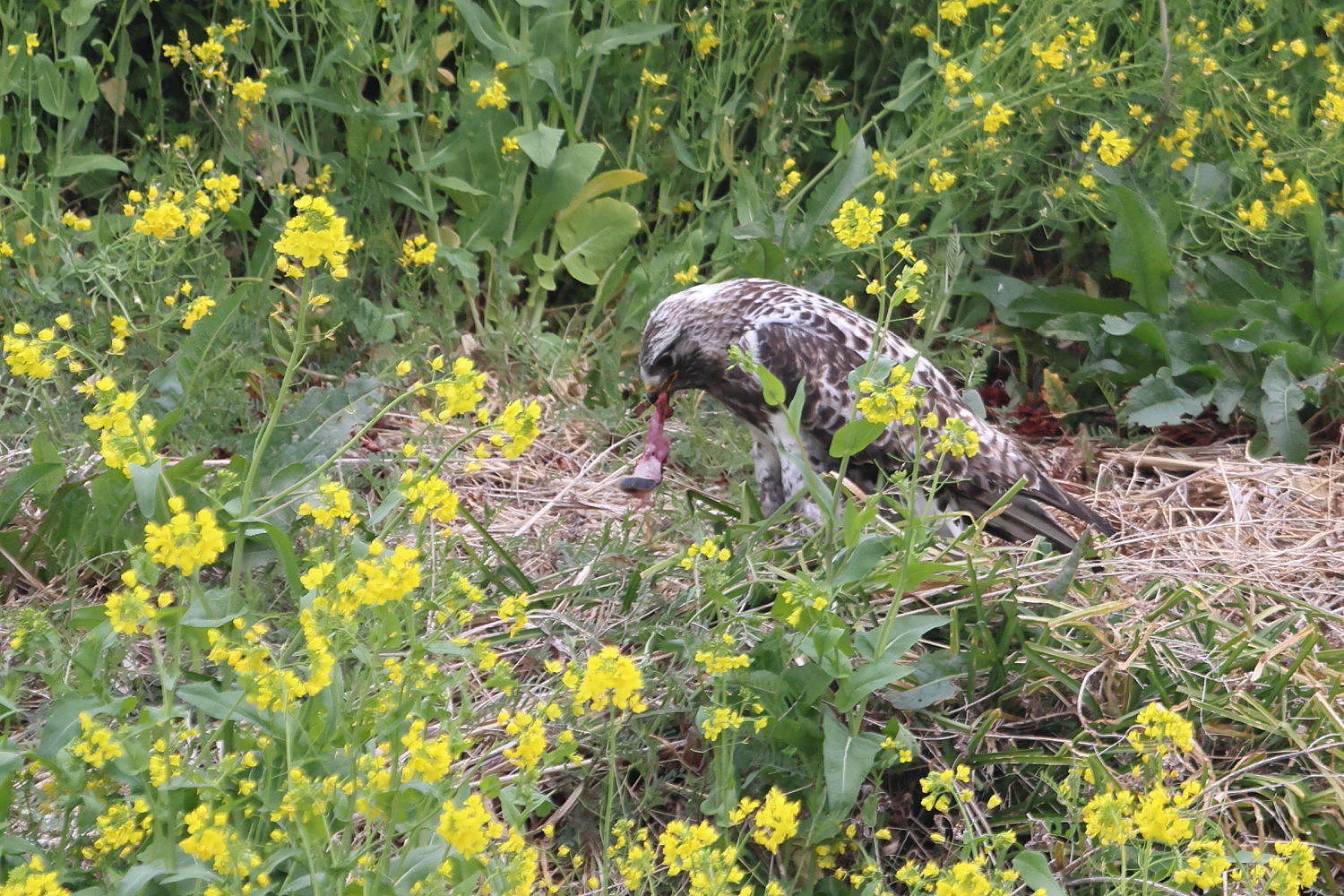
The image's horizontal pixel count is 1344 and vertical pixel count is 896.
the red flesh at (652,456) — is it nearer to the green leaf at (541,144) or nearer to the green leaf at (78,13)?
the green leaf at (541,144)

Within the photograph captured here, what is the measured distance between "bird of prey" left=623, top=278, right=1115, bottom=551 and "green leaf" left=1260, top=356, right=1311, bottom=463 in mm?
743

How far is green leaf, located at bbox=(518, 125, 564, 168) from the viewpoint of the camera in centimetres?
433

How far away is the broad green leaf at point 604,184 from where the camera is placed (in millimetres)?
4602

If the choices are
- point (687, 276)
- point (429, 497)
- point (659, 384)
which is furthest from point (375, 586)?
point (687, 276)

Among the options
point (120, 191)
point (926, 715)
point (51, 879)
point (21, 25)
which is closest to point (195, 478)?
point (51, 879)

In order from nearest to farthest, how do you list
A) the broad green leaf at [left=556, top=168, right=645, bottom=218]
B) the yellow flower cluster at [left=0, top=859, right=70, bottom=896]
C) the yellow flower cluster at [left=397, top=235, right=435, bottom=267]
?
the yellow flower cluster at [left=0, top=859, right=70, bottom=896] → the yellow flower cluster at [left=397, top=235, right=435, bottom=267] → the broad green leaf at [left=556, top=168, right=645, bottom=218]

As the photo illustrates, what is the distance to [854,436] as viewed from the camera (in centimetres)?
244

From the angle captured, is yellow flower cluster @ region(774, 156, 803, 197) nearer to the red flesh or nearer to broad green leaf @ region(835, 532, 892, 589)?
the red flesh

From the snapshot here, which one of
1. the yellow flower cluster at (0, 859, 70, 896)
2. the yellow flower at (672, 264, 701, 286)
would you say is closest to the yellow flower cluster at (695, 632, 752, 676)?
the yellow flower cluster at (0, 859, 70, 896)

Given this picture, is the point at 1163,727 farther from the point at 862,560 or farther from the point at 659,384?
the point at 659,384

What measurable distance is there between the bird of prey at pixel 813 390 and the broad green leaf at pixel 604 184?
2.75 ft

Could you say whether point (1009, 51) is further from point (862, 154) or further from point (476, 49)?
point (476, 49)

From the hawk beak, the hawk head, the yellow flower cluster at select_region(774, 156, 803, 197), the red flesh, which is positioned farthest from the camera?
the yellow flower cluster at select_region(774, 156, 803, 197)

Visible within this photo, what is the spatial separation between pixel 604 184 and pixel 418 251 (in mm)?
862
